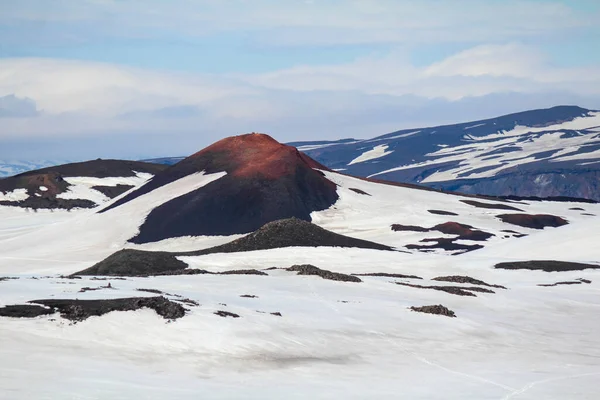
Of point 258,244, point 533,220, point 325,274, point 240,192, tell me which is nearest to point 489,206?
point 533,220

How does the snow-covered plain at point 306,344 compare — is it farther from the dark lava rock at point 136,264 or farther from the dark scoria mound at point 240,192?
the dark scoria mound at point 240,192

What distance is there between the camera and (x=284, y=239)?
72438 mm

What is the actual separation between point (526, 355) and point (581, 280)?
2794 cm

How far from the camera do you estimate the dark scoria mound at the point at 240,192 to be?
9931cm

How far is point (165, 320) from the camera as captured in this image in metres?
25.1

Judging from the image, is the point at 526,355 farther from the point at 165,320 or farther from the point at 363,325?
the point at 165,320

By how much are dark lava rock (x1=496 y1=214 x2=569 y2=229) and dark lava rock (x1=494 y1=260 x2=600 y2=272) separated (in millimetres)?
51484

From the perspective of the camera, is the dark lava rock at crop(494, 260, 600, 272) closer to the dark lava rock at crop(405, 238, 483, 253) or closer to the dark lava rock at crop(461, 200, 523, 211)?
the dark lava rock at crop(405, 238, 483, 253)

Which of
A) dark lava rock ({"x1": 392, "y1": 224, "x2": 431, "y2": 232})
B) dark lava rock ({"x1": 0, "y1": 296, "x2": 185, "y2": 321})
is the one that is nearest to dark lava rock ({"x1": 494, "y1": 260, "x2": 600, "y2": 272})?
dark lava rock ({"x1": 392, "y1": 224, "x2": 431, "y2": 232})

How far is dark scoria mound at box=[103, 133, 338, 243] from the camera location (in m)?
99.3

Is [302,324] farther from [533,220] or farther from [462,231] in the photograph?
[533,220]

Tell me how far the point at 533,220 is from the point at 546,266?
189 feet

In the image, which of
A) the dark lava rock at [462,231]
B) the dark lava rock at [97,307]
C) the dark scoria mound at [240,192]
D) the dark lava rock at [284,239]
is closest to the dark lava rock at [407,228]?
the dark lava rock at [462,231]

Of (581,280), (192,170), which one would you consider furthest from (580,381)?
(192,170)
